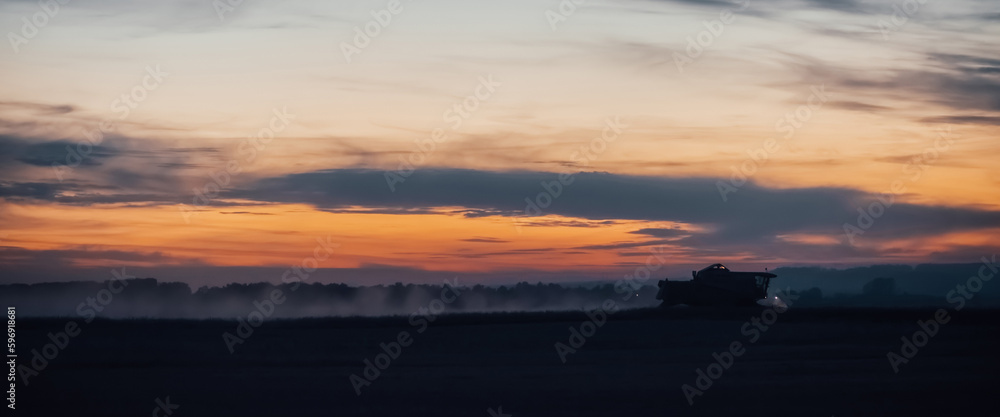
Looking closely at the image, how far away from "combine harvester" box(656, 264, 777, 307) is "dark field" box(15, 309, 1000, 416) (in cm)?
1210

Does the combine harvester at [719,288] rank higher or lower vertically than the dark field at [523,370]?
higher

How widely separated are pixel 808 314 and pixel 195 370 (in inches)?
A: 1174

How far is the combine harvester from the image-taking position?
5419 cm

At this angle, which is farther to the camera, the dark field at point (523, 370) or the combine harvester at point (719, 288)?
the combine harvester at point (719, 288)

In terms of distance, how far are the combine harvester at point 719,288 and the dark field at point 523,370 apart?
1210cm

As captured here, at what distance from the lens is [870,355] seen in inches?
1096

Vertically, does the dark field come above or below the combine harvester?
below

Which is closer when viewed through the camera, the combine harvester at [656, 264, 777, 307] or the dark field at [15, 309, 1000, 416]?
the dark field at [15, 309, 1000, 416]

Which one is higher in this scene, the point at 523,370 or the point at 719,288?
the point at 719,288

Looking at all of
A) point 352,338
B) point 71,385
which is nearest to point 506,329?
point 352,338

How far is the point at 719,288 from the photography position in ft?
178

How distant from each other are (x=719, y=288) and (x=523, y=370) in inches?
1242

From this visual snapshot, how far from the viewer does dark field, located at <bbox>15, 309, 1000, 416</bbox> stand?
19.0 m

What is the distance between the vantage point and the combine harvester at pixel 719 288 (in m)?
54.2
